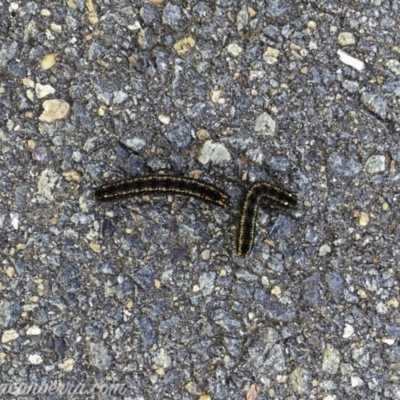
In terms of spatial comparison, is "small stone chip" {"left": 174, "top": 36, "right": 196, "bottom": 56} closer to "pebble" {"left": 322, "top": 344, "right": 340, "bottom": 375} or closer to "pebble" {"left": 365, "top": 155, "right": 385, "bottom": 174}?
"pebble" {"left": 365, "top": 155, "right": 385, "bottom": 174}

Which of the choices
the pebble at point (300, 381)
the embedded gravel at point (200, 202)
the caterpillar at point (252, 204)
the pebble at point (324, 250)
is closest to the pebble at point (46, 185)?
the embedded gravel at point (200, 202)

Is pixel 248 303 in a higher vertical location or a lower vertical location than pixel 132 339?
higher

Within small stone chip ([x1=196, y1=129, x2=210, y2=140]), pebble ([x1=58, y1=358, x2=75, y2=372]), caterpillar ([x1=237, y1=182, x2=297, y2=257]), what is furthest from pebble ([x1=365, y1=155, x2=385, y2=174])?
pebble ([x1=58, y1=358, x2=75, y2=372])

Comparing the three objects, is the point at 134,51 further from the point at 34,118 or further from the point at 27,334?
the point at 27,334

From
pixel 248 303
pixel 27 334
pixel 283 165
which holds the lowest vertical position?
pixel 27 334

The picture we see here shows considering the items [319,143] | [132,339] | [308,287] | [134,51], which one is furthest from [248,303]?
[134,51]

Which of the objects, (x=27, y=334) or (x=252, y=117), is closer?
(x=27, y=334)
